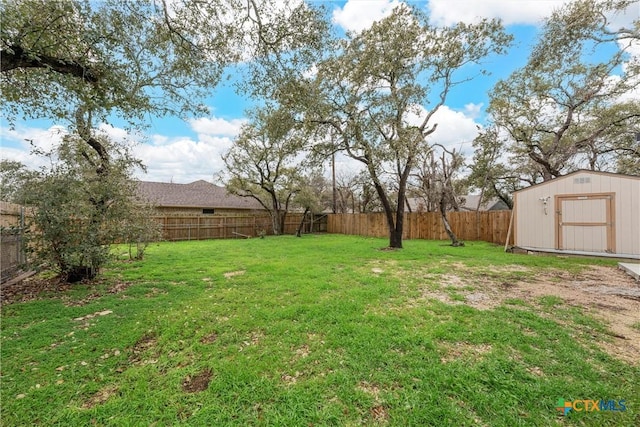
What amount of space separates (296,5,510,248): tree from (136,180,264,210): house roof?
1090 centimetres

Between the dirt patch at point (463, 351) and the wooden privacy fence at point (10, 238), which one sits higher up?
the wooden privacy fence at point (10, 238)

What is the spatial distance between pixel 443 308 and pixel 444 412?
204 centimetres

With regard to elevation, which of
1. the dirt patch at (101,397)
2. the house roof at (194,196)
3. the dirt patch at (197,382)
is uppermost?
the house roof at (194,196)

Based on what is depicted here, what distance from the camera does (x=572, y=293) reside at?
4.42 m

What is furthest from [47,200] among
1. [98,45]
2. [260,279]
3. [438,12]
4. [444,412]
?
[438,12]

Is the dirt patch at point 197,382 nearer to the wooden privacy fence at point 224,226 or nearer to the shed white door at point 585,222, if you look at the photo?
the shed white door at point 585,222

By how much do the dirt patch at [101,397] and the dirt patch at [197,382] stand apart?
1.70 feet

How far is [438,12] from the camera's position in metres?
8.64

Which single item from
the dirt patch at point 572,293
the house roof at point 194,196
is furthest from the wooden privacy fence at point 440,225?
the house roof at point 194,196

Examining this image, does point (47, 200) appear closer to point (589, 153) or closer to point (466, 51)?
point (466, 51)

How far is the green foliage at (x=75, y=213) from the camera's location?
4617 millimetres

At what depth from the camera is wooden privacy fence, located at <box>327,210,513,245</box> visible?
39.9ft

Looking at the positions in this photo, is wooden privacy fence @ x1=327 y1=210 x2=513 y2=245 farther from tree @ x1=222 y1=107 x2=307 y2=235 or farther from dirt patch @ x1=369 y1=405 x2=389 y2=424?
dirt patch @ x1=369 y1=405 x2=389 y2=424

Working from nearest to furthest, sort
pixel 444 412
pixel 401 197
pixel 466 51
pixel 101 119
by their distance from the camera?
pixel 444 412, pixel 101 119, pixel 466 51, pixel 401 197
